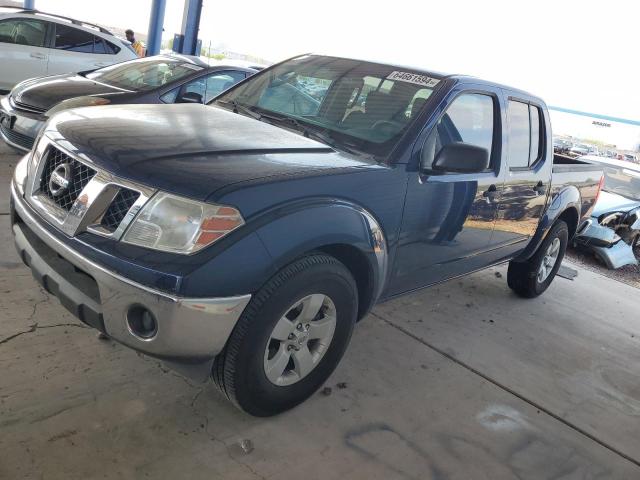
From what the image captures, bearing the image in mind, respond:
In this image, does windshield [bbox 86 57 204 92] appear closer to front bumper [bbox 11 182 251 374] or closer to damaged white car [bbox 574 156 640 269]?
front bumper [bbox 11 182 251 374]

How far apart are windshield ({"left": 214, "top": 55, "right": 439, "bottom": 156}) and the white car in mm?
6317

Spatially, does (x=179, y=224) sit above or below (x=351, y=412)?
above

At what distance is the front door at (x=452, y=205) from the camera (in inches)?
117

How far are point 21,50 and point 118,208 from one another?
774cm

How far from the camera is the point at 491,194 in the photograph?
3475 millimetres

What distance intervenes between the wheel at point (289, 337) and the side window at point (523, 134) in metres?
1.86

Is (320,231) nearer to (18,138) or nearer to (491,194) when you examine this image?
(491,194)

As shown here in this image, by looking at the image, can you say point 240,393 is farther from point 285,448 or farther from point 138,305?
point 138,305

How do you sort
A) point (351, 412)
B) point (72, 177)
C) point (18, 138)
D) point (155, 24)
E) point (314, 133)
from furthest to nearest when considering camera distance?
point (155, 24) < point (18, 138) < point (314, 133) < point (351, 412) < point (72, 177)

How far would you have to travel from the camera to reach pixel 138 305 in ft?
6.57

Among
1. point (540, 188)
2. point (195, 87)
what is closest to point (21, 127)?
point (195, 87)

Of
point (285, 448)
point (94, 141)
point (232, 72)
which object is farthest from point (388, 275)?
point (232, 72)

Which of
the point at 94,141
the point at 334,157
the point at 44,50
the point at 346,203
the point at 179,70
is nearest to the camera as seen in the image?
the point at 94,141

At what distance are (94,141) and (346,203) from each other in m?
1.11
